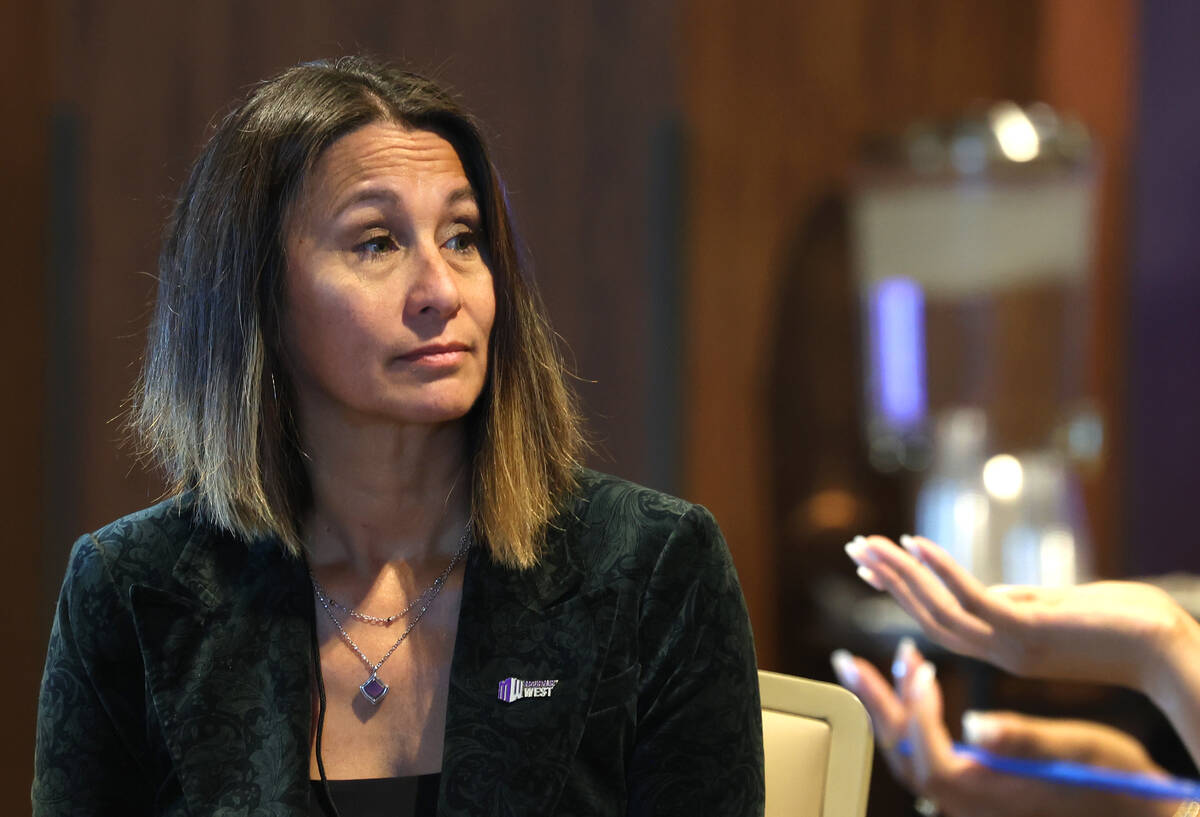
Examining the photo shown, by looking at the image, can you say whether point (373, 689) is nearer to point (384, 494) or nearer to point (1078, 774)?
point (384, 494)

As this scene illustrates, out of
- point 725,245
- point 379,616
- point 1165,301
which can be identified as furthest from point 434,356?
point 1165,301

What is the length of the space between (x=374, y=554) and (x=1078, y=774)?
3.74ft

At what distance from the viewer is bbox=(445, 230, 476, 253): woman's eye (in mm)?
1660

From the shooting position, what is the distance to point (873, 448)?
14.0 feet

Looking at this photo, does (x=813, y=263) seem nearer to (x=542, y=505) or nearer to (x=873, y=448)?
(x=873, y=448)

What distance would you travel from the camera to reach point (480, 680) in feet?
5.11

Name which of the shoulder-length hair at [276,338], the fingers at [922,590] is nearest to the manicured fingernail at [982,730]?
the fingers at [922,590]

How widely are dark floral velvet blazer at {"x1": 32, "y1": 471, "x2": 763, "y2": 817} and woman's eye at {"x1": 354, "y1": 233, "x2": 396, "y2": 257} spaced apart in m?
0.36

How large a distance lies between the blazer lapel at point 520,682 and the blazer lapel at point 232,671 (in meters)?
0.17

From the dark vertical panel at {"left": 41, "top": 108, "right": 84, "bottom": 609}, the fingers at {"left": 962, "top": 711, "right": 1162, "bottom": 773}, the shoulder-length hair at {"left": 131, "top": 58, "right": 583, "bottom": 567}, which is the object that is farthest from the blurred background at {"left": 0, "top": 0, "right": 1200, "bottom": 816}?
the shoulder-length hair at {"left": 131, "top": 58, "right": 583, "bottom": 567}

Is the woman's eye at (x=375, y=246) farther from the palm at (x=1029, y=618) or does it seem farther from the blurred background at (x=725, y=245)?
the blurred background at (x=725, y=245)

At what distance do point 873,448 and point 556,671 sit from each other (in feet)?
9.29

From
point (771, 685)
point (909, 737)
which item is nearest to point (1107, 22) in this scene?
point (909, 737)

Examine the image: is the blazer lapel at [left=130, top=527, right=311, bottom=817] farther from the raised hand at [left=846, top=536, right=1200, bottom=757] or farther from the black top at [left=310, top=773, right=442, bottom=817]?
the raised hand at [left=846, top=536, right=1200, bottom=757]
